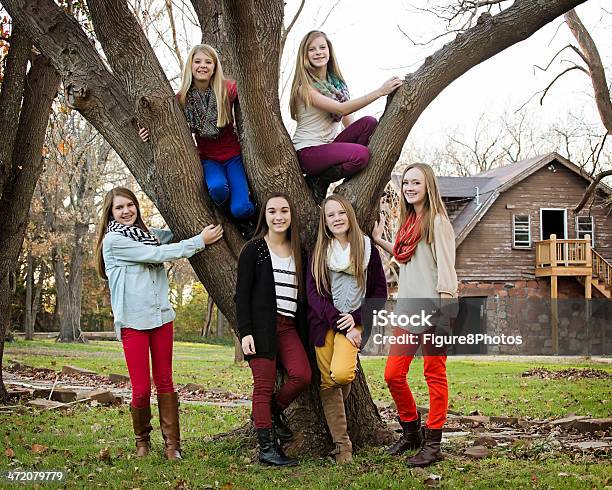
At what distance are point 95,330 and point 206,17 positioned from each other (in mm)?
34866

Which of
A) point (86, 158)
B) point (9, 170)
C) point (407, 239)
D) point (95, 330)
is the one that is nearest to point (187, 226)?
point (407, 239)

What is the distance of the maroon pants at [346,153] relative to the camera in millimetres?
5543

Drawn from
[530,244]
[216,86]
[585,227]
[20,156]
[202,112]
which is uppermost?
[585,227]

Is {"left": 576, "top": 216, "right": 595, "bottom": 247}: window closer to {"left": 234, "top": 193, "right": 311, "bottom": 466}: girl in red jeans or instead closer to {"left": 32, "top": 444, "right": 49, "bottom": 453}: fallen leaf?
{"left": 234, "top": 193, "right": 311, "bottom": 466}: girl in red jeans

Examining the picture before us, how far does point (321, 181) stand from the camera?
5945 mm

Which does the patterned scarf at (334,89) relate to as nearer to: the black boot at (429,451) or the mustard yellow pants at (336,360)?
the mustard yellow pants at (336,360)

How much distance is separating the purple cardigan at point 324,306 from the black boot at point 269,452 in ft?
2.28

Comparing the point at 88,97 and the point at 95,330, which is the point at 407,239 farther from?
the point at 95,330

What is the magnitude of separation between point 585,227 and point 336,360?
2395cm

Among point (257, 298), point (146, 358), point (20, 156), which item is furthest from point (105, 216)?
point (20, 156)

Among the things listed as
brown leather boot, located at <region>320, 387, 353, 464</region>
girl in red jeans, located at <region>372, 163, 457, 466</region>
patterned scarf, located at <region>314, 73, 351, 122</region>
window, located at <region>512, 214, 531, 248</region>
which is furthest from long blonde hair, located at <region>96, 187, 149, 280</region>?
window, located at <region>512, 214, 531, 248</region>

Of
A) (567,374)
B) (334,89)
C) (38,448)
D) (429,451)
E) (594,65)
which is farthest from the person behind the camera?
(567,374)

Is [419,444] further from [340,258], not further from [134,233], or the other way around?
[134,233]

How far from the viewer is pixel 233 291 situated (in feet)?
18.3
